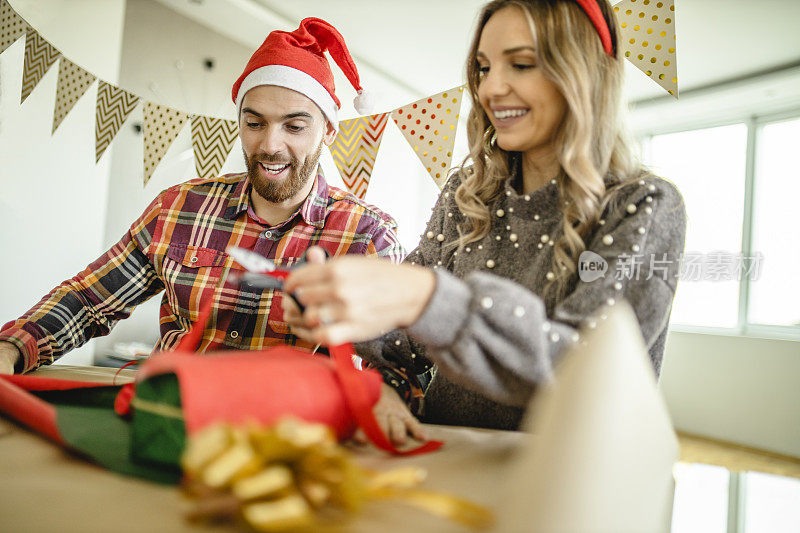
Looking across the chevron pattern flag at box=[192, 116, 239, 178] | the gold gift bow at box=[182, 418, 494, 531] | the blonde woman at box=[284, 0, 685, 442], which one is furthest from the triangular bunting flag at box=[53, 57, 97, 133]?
the gold gift bow at box=[182, 418, 494, 531]

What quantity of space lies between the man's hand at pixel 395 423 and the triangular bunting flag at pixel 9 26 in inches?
63.1

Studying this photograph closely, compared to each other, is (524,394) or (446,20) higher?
(446,20)

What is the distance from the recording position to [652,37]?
3.54 ft

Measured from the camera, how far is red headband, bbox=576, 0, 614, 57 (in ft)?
2.63

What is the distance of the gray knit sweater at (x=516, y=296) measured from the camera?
0.50 m

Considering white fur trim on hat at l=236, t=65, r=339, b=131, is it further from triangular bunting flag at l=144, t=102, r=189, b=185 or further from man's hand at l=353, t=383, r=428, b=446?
man's hand at l=353, t=383, r=428, b=446

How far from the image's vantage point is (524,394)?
0.54 m

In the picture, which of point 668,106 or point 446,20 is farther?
point 668,106

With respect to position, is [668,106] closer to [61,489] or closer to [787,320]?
[787,320]

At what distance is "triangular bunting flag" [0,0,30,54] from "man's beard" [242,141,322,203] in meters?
0.84

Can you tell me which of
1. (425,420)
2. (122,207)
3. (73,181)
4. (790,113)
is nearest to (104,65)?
(73,181)

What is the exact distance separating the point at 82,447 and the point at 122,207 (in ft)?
9.27

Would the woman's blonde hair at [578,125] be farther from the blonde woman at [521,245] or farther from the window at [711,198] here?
the window at [711,198]

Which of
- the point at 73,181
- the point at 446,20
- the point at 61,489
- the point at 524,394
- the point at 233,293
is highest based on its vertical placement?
the point at 446,20
